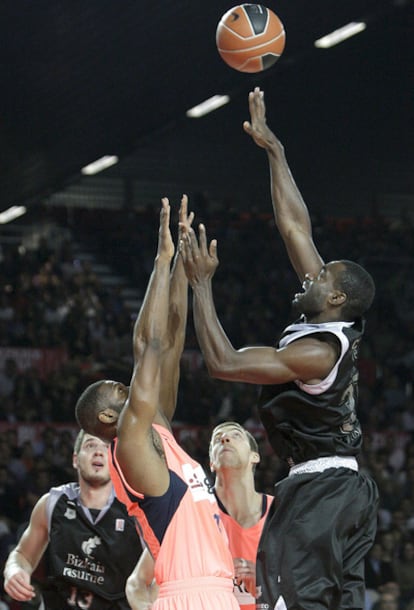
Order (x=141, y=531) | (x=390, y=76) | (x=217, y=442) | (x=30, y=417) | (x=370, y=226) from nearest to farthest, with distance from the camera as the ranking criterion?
(x=141, y=531)
(x=217, y=442)
(x=30, y=417)
(x=370, y=226)
(x=390, y=76)

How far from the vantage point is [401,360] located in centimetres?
1856

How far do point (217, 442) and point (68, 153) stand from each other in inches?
514

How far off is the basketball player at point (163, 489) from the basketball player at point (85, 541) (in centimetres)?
179

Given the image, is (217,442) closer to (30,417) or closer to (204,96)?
(30,417)

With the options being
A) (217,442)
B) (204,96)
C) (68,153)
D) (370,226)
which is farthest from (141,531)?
(370,226)

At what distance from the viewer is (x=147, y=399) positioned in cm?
461

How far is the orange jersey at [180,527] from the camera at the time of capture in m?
4.83

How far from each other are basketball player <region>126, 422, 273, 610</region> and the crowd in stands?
383 centimetres

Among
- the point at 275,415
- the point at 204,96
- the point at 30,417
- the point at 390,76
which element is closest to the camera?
the point at 275,415

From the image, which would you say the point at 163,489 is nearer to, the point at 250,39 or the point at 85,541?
the point at 85,541

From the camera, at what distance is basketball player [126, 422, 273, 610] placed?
21.9 feet

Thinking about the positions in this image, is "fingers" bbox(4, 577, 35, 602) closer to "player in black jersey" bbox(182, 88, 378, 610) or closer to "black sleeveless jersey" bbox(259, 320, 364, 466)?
"player in black jersey" bbox(182, 88, 378, 610)

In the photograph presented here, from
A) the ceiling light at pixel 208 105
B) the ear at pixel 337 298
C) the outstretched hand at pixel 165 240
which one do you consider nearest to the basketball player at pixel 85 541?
the ear at pixel 337 298

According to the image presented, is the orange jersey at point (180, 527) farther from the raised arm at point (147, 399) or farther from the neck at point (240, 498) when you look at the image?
the neck at point (240, 498)
